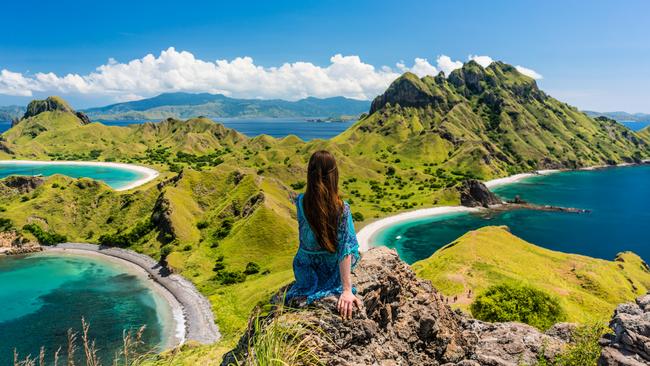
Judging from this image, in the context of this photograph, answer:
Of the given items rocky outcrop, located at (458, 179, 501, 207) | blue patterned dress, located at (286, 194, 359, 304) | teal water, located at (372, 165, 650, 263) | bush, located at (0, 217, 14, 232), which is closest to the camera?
blue patterned dress, located at (286, 194, 359, 304)

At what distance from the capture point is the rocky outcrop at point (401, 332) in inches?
411

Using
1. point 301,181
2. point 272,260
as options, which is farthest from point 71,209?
point 301,181

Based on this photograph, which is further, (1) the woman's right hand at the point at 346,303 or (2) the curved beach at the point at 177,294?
(2) the curved beach at the point at 177,294

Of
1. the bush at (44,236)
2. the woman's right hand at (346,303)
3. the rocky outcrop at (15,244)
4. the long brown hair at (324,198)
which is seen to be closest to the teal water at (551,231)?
the bush at (44,236)

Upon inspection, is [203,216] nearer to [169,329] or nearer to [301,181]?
[169,329]

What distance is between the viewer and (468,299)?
59.6 meters

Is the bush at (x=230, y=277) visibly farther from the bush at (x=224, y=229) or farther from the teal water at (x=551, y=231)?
the teal water at (x=551, y=231)

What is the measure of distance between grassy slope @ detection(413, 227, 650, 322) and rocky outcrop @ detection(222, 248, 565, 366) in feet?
136

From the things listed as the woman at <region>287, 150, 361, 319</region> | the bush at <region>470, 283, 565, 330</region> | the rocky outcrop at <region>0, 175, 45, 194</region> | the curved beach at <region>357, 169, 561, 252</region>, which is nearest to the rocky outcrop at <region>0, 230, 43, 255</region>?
the rocky outcrop at <region>0, 175, 45, 194</region>

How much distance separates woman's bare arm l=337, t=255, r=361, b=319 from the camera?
31.1 ft

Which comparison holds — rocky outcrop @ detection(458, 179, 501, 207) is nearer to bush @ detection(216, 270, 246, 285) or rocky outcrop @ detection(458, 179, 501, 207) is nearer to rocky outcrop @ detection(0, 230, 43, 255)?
bush @ detection(216, 270, 246, 285)

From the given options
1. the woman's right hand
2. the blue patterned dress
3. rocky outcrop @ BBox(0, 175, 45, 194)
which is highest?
the blue patterned dress

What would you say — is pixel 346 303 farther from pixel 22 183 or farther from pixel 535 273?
pixel 22 183

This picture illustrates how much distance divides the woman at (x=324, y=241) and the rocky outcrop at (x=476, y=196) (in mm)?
184119
